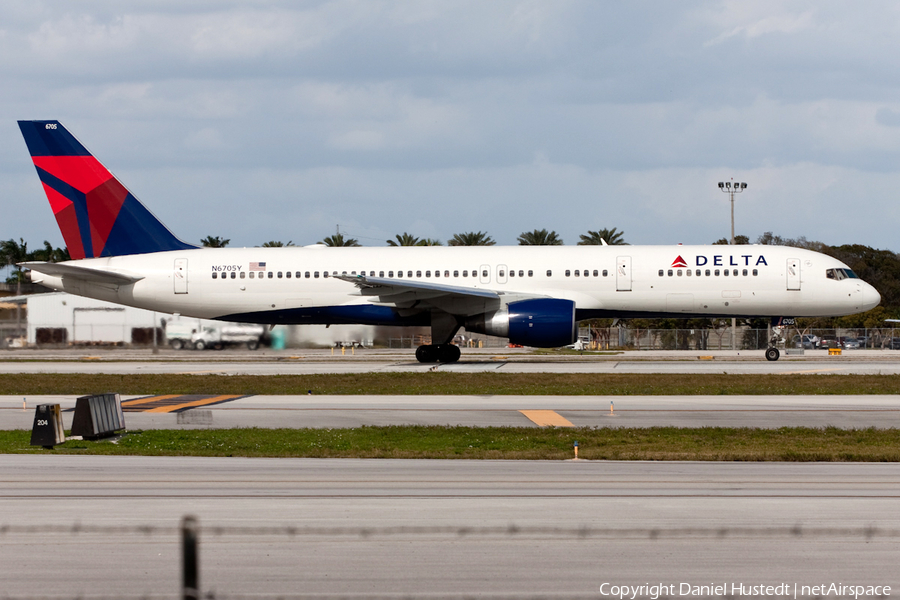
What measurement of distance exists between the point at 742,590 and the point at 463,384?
66.8 ft

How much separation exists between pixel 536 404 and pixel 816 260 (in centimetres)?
1981

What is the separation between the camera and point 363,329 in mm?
42344

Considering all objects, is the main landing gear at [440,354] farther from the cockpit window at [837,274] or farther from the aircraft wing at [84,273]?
the cockpit window at [837,274]

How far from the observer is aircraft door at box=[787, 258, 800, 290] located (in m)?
36.0

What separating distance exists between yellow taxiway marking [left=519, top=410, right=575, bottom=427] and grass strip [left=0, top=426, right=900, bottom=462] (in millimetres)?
1085

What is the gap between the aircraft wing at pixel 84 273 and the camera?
118ft

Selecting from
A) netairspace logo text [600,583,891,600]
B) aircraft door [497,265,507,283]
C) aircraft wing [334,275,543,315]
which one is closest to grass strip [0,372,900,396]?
aircraft wing [334,275,543,315]

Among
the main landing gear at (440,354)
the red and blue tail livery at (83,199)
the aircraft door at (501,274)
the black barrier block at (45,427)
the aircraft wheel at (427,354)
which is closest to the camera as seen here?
the black barrier block at (45,427)

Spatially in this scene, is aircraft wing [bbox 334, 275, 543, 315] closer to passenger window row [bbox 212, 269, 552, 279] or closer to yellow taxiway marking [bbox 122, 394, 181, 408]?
passenger window row [bbox 212, 269, 552, 279]

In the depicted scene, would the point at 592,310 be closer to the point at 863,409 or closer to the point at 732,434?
the point at 863,409

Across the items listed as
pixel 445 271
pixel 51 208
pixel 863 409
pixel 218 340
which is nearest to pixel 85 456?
pixel 863 409

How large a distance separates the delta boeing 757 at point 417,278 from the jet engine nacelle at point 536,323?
0.16 feet

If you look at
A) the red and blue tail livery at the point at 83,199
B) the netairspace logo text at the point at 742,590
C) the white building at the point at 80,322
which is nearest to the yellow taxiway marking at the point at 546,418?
the netairspace logo text at the point at 742,590

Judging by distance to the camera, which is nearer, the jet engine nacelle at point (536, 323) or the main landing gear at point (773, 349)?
the jet engine nacelle at point (536, 323)
